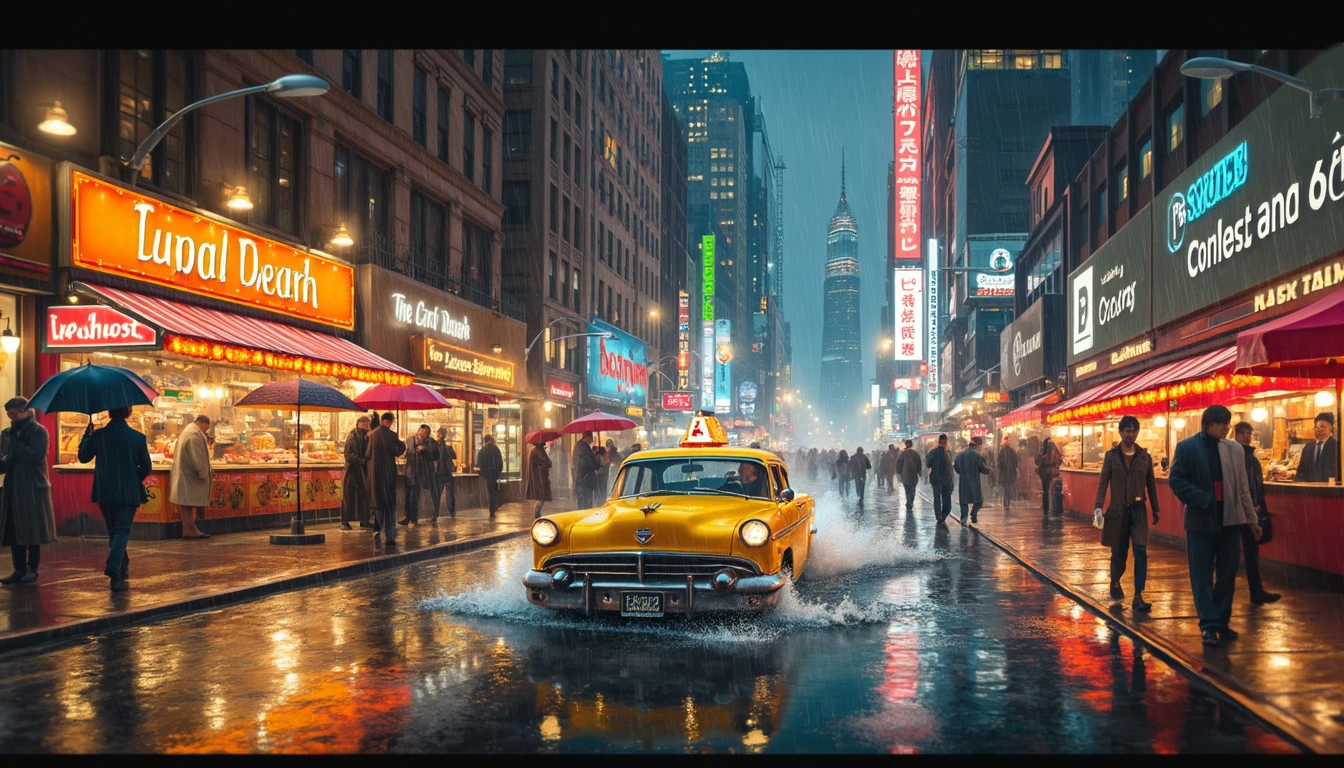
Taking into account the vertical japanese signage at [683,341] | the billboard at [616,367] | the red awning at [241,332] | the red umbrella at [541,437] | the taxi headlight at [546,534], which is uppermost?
the vertical japanese signage at [683,341]

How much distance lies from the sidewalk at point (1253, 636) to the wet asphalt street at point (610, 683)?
25 centimetres

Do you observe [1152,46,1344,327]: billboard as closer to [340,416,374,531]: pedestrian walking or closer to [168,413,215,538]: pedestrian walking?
[340,416,374,531]: pedestrian walking

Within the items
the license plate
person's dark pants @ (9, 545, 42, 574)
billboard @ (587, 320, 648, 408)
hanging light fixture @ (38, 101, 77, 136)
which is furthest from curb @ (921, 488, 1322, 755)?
billboard @ (587, 320, 648, 408)

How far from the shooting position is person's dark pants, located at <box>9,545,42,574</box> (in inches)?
457

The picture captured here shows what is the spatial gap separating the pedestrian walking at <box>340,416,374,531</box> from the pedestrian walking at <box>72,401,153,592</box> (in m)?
7.23

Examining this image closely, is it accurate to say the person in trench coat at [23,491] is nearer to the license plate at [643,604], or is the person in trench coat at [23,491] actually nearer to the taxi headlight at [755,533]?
the license plate at [643,604]

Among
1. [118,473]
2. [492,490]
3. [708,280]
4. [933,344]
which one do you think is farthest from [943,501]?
[933,344]

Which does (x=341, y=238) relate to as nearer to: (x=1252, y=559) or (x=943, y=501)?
(x=943, y=501)

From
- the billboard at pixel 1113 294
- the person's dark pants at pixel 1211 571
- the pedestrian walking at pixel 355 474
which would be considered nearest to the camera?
the person's dark pants at pixel 1211 571

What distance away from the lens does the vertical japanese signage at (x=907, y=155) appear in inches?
3118

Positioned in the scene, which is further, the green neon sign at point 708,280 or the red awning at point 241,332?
the green neon sign at point 708,280

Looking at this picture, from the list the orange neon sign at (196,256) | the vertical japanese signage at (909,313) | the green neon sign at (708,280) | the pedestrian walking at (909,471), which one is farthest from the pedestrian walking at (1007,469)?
the green neon sign at (708,280)
